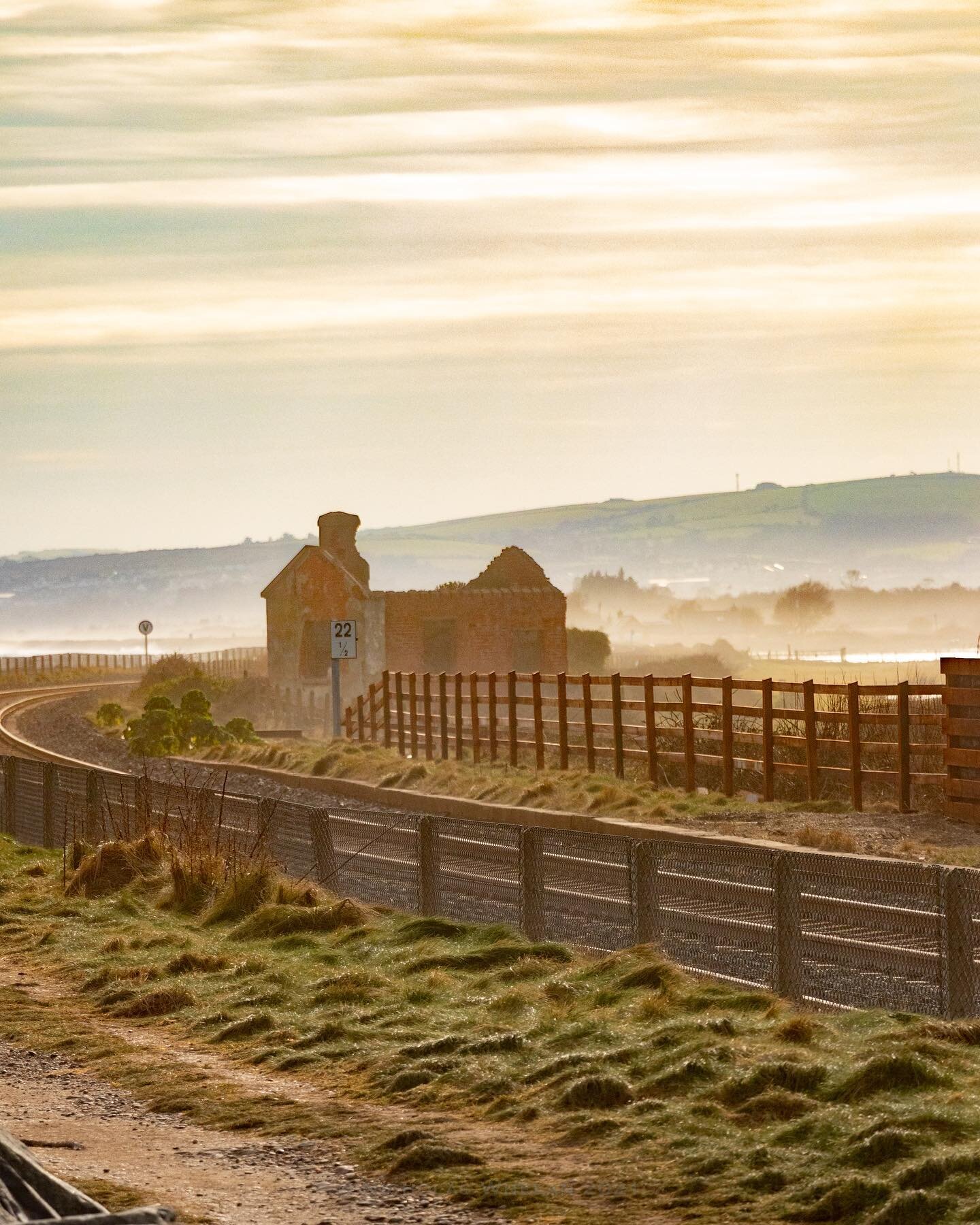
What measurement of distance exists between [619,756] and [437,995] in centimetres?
Result: 1634

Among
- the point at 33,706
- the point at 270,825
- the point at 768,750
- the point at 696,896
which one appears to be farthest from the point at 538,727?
the point at 33,706

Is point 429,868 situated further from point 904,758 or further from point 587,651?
point 587,651

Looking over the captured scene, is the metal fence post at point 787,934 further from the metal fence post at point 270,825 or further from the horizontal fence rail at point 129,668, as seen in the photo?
the horizontal fence rail at point 129,668

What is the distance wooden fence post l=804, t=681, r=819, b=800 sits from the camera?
22891 millimetres

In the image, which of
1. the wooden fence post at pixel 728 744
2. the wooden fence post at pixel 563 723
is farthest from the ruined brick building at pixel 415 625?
the wooden fence post at pixel 728 744

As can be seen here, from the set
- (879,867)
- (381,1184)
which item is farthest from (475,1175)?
(879,867)

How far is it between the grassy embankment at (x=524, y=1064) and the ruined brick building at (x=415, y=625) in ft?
136

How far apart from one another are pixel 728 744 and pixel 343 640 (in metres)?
14.6

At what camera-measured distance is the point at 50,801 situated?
21.2m

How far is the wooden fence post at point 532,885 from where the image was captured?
1262 centimetres

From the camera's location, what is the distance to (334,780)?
94.8 ft

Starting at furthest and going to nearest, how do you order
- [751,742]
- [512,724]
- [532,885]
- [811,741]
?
[512,724] → [751,742] → [811,741] → [532,885]

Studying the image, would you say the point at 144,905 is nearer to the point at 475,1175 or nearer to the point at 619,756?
the point at 475,1175

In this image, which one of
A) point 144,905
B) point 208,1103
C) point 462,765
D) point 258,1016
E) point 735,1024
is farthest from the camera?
point 462,765
